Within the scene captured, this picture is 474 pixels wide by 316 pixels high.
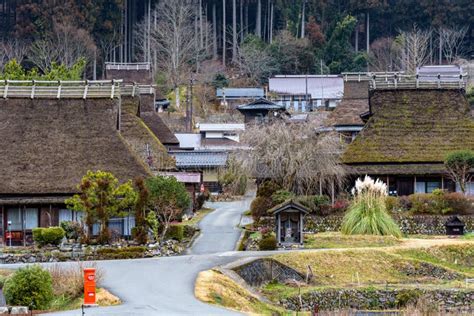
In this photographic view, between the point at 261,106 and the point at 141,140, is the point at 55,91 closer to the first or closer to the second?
the point at 141,140

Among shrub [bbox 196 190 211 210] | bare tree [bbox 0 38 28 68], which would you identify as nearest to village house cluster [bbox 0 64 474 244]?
shrub [bbox 196 190 211 210]

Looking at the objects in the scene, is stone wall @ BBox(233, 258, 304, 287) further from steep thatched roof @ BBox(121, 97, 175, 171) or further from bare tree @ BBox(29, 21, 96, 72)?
bare tree @ BBox(29, 21, 96, 72)

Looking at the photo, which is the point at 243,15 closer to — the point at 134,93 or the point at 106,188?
the point at 134,93

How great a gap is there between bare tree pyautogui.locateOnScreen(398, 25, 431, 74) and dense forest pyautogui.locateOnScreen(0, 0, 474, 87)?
118mm

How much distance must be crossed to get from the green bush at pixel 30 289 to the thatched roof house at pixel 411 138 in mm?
24784

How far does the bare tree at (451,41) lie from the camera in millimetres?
98625

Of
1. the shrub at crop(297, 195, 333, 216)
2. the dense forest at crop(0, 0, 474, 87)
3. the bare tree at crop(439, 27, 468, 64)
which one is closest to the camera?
the shrub at crop(297, 195, 333, 216)

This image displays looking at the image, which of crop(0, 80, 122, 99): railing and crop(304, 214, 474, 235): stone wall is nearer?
crop(304, 214, 474, 235): stone wall

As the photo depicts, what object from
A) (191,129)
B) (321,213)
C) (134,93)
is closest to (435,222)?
(321,213)

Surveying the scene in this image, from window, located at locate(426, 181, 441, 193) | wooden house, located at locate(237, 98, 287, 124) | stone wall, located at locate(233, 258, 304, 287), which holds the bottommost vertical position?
stone wall, located at locate(233, 258, 304, 287)

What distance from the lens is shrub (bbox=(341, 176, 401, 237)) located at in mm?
43769

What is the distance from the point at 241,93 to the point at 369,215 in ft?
154

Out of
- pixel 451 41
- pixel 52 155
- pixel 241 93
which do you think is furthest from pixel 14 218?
pixel 451 41

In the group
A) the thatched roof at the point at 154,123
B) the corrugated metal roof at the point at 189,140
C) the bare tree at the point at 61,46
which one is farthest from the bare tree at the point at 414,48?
the thatched roof at the point at 154,123
